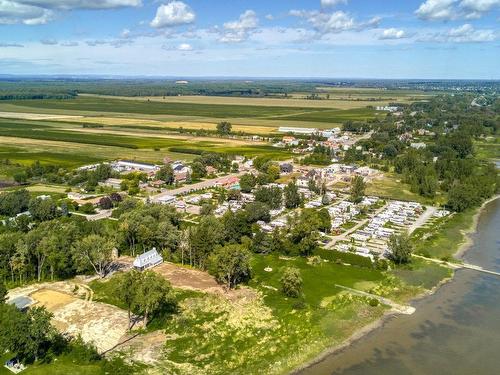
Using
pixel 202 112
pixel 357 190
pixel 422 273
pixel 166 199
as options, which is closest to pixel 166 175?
pixel 166 199

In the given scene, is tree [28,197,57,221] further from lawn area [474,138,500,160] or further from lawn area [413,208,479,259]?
lawn area [474,138,500,160]

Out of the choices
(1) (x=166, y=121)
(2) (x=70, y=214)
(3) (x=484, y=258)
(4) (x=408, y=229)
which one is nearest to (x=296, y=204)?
(4) (x=408, y=229)

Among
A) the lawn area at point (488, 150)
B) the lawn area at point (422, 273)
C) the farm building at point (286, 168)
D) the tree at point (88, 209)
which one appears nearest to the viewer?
the lawn area at point (422, 273)

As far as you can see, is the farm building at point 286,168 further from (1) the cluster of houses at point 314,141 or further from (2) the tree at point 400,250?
(2) the tree at point 400,250

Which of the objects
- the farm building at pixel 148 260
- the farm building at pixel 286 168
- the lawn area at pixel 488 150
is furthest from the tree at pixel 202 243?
the lawn area at pixel 488 150

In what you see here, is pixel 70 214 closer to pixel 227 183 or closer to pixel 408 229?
pixel 227 183
